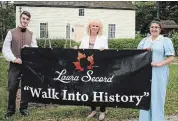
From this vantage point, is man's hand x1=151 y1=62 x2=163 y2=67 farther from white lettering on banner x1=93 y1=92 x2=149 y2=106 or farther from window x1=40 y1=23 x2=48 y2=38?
window x1=40 y1=23 x2=48 y2=38

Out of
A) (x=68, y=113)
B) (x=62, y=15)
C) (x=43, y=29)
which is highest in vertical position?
(x=62, y=15)

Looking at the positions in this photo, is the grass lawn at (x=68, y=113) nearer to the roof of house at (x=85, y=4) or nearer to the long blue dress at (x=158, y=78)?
the long blue dress at (x=158, y=78)

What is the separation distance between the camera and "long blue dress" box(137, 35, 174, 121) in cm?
664

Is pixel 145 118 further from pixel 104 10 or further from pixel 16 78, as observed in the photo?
pixel 104 10

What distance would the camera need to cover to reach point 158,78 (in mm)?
6738

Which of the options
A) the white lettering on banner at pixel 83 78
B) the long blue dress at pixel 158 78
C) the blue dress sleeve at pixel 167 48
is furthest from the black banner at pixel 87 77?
the blue dress sleeve at pixel 167 48

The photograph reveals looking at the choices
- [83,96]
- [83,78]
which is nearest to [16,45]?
[83,78]

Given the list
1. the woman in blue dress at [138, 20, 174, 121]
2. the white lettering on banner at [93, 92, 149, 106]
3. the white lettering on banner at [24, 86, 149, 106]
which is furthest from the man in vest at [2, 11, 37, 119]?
the woman in blue dress at [138, 20, 174, 121]

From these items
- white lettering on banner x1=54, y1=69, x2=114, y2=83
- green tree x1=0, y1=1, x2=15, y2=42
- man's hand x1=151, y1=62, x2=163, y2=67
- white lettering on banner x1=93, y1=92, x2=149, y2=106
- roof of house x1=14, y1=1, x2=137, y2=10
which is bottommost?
white lettering on banner x1=93, y1=92, x2=149, y2=106

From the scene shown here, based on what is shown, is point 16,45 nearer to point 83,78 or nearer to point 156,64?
point 83,78

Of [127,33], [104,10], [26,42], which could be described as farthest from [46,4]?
[26,42]

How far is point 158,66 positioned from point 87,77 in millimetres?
1308

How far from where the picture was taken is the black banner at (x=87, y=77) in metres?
7.04

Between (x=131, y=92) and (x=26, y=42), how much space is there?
2184 millimetres
